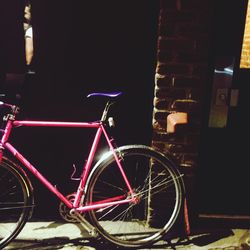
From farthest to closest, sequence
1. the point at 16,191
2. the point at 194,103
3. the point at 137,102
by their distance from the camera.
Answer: the point at 16,191 → the point at 137,102 → the point at 194,103

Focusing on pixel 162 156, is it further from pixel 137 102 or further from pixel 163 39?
pixel 163 39

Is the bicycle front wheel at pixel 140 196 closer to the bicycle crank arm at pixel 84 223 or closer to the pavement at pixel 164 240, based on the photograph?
the bicycle crank arm at pixel 84 223

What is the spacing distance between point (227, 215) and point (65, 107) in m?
2.34

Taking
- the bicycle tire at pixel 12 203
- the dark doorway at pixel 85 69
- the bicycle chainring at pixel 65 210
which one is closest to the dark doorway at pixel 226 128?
the dark doorway at pixel 85 69

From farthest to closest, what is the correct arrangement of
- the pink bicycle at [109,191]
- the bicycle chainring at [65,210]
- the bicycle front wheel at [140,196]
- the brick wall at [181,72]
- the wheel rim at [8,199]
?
the wheel rim at [8,199], the bicycle chainring at [65,210], the bicycle front wheel at [140,196], the pink bicycle at [109,191], the brick wall at [181,72]

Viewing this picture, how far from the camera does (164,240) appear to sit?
13.8ft

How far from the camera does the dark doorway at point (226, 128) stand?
3822 mm

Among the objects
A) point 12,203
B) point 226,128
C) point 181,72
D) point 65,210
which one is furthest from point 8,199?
point 226,128

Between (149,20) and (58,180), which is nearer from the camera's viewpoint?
(149,20)

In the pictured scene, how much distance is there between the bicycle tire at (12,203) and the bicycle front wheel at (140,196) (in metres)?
0.65

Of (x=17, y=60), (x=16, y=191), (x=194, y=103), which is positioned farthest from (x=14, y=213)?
(x=194, y=103)

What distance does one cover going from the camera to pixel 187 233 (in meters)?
4.28

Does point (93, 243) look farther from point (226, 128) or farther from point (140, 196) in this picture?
point (226, 128)

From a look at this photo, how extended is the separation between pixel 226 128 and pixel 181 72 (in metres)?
0.96
